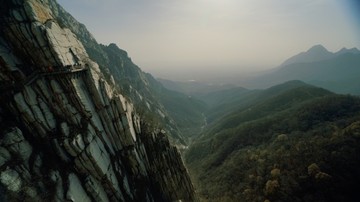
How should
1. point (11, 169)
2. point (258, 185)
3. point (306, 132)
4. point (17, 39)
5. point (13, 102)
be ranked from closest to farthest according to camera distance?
point (11, 169) → point (13, 102) → point (17, 39) → point (258, 185) → point (306, 132)

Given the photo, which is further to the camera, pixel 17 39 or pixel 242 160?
pixel 242 160

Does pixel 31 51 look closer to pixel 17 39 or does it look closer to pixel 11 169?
pixel 17 39

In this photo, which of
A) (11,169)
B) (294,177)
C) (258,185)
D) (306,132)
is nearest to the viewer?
(11,169)

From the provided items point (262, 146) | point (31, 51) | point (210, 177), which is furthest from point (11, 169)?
point (262, 146)

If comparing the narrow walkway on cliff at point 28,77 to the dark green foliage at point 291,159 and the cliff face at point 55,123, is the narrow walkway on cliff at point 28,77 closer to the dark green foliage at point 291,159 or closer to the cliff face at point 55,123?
the cliff face at point 55,123

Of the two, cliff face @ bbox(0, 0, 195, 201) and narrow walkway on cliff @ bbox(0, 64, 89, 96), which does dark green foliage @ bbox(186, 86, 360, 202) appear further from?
narrow walkway on cliff @ bbox(0, 64, 89, 96)

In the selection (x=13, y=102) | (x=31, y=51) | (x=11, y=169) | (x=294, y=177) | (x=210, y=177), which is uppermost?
(x=31, y=51)

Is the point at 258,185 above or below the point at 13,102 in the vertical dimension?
below
